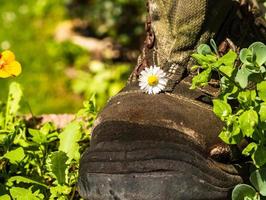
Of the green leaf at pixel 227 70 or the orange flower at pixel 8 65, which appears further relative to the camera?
the orange flower at pixel 8 65

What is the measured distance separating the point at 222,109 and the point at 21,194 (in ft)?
2.32

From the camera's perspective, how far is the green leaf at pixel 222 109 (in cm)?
202

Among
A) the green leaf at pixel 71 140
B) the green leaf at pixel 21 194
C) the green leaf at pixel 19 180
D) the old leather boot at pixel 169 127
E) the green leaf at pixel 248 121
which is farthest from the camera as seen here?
the green leaf at pixel 71 140

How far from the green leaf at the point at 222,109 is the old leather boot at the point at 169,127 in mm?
151

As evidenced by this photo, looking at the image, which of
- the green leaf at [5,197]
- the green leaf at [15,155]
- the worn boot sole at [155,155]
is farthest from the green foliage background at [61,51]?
the worn boot sole at [155,155]

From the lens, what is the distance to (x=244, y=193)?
2.08 m

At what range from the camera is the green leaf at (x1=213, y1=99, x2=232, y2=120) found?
202 cm

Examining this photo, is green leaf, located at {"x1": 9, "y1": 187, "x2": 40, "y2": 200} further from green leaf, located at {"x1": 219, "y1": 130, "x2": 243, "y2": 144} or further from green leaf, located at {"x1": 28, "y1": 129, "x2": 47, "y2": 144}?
green leaf, located at {"x1": 219, "y1": 130, "x2": 243, "y2": 144}

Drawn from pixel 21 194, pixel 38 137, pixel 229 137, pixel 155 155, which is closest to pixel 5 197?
pixel 21 194

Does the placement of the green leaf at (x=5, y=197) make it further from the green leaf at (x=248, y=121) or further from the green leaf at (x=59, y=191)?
the green leaf at (x=248, y=121)

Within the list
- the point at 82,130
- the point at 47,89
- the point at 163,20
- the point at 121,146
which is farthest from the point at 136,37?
the point at 121,146

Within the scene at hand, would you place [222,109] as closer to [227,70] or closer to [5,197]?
[227,70]

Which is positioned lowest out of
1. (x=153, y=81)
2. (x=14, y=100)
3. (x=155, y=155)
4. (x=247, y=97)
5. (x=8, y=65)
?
(x=155, y=155)

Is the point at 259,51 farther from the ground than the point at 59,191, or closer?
farther from the ground
